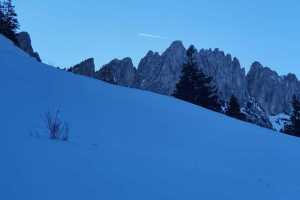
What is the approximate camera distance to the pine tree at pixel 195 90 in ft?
111

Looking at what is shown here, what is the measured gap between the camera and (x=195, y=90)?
34656mm

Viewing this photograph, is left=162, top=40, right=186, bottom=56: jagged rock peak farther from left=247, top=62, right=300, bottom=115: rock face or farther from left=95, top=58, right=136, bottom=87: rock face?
left=247, top=62, right=300, bottom=115: rock face

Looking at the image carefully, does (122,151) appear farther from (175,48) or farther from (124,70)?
(175,48)

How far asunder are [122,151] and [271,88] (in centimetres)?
12534

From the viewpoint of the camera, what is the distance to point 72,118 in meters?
8.03

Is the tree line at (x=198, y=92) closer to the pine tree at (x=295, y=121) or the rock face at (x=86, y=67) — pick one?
the pine tree at (x=295, y=121)

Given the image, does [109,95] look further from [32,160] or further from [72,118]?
[32,160]

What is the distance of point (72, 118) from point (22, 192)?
415 cm

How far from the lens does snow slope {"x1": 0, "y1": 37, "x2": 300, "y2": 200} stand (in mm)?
4586

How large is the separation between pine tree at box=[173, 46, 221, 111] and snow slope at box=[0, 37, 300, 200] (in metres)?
21.4

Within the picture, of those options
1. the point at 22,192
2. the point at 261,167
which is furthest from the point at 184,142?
the point at 22,192

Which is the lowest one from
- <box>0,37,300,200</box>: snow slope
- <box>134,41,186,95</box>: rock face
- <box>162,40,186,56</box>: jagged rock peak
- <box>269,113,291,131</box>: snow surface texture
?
<box>0,37,300,200</box>: snow slope

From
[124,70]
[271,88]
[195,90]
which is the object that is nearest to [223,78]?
[271,88]

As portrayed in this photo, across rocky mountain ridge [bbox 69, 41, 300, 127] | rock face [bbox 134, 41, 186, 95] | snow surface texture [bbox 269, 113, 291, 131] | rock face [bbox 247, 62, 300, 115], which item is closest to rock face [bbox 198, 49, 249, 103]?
rocky mountain ridge [bbox 69, 41, 300, 127]
